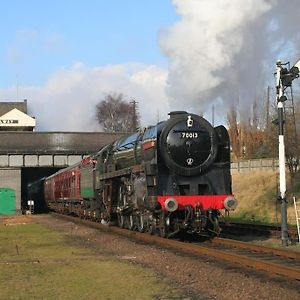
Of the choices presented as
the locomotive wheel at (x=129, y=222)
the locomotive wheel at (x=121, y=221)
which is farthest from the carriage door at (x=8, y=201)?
the locomotive wheel at (x=129, y=222)

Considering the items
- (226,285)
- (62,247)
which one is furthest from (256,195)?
(226,285)

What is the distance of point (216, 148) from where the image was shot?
17000mm

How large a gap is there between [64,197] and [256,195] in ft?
44.1

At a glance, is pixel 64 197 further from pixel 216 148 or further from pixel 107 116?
pixel 107 116

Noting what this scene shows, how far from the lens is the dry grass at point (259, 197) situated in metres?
30.4

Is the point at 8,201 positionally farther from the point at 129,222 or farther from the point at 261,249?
the point at 261,249

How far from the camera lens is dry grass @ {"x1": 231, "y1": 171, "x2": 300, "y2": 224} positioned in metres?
30.4

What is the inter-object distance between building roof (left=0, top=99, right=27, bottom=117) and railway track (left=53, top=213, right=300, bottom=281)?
84.1 meters

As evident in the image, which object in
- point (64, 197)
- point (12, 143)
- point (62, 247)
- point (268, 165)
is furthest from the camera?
point (12, 143)

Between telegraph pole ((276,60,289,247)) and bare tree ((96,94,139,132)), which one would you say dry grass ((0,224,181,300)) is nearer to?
telegraph pole ((276,60,289,247))

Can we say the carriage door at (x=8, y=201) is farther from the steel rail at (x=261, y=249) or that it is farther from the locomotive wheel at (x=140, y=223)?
the steel rail at (x=261, y=249)

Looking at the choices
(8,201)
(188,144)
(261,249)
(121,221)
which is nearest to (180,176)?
(188,144)

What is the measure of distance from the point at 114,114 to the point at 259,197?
3260 inches

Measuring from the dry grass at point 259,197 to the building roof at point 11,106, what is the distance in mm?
59957
